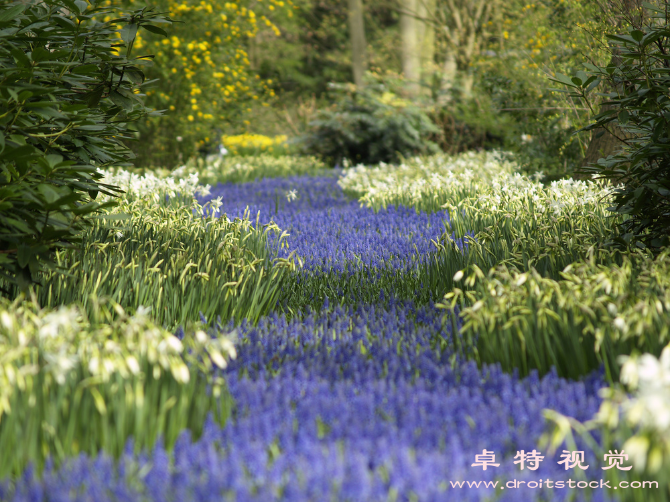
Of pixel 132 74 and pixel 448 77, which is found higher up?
pixel 448 77

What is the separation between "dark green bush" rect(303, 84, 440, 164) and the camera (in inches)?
520

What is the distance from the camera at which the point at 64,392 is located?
5.89ft

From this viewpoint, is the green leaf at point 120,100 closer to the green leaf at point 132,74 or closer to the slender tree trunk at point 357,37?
the green leaf at point 132,74

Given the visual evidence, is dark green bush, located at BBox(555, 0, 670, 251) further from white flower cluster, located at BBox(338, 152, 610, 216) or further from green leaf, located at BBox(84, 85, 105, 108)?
green leaf, located at BBox(84, 85, 105, 108)

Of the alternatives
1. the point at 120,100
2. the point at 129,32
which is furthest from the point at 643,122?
the point at 120,100

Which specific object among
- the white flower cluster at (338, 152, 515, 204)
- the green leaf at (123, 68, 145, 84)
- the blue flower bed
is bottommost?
the blue flower bed

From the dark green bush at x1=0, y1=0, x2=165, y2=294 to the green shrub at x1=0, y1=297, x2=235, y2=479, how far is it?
2.19 feet

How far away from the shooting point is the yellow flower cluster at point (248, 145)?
15.3 m

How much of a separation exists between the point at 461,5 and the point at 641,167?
14.9m

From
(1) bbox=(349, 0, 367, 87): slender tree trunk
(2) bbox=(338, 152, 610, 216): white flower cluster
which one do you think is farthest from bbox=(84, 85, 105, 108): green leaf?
(1) bbox=(349, 0, 367, 87): slender tree trunk

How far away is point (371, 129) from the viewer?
43.3ft

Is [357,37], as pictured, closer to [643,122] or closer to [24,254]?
[643,122]

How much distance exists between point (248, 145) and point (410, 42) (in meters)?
5.54

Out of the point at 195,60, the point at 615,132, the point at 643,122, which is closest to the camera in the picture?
the point at 643,122
